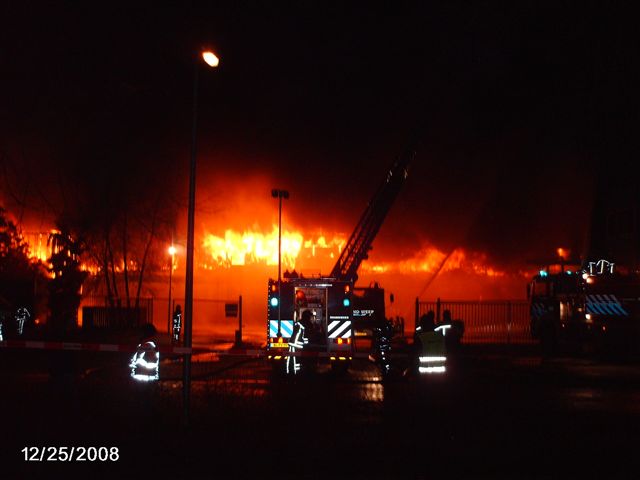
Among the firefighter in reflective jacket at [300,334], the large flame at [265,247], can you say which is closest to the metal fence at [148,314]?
the large flame at [265,247]

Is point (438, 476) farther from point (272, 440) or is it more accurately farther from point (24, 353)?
point (24, 353)

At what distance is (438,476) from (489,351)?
792 inches

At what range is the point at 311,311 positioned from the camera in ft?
63.3

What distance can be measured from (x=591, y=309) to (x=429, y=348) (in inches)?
561

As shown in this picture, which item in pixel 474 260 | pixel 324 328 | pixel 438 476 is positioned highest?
pixel 474 260

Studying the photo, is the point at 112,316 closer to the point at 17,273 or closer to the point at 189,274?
the point at 17,273

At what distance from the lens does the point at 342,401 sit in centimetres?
1380

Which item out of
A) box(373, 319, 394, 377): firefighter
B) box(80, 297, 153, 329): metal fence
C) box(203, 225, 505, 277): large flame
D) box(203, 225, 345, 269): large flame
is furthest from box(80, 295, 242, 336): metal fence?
box(373, 319, 394, 377): firefighter

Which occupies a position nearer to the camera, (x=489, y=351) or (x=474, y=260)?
(x=489, y=351)

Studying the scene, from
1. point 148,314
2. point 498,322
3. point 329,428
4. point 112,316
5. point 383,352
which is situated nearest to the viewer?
point 329,428

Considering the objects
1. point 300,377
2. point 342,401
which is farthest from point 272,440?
point 300,377

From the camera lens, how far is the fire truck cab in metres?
18.9
